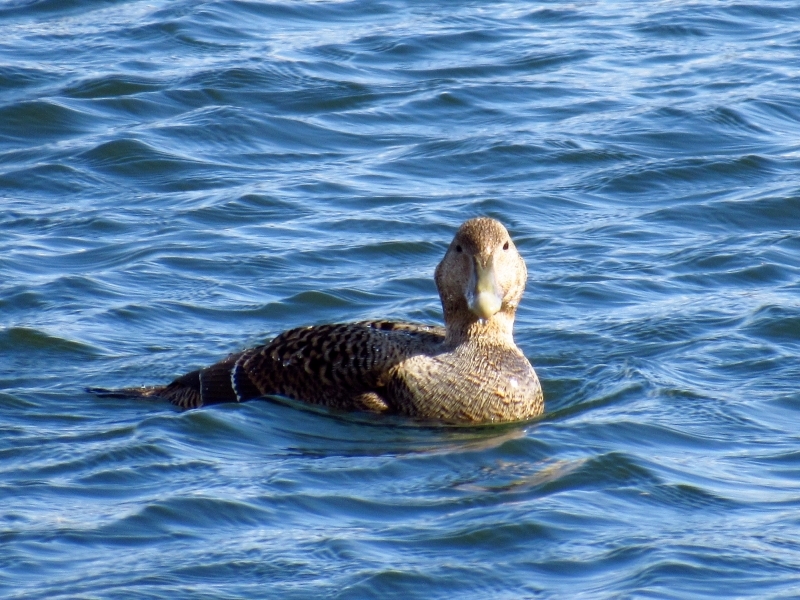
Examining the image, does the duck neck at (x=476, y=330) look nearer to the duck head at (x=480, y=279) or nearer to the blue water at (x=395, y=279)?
the duck head at (x=480, y=279)

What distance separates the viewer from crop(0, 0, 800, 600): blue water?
5555 mm

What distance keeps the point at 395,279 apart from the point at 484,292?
2.23m

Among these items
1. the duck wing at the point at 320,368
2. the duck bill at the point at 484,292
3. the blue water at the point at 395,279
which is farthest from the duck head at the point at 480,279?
the blue water at the point at 395,279

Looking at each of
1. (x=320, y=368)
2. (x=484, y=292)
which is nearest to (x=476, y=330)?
(x=484, y=292)

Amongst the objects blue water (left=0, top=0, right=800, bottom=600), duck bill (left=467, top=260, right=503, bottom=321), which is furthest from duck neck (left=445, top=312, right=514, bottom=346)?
blue water (left=0, top=0, right=800, bottom=600)

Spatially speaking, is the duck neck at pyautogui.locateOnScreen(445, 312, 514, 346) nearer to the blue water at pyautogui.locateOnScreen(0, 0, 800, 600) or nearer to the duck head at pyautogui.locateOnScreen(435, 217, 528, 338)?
the duck head at pyautogui.locateOnScreen(435, 217, 528, 338)

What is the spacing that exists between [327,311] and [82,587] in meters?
3.82

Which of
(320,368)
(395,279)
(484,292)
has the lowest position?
(395,279)

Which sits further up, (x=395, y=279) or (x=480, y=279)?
(x=480, y=279)

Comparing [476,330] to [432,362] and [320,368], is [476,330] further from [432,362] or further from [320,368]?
[320,368]

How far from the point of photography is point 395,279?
30.1 ft

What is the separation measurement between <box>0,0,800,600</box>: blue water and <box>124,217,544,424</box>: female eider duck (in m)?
0.13

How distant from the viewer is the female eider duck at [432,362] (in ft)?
22.7

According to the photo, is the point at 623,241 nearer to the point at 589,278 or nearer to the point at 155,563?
the point at 589,278
